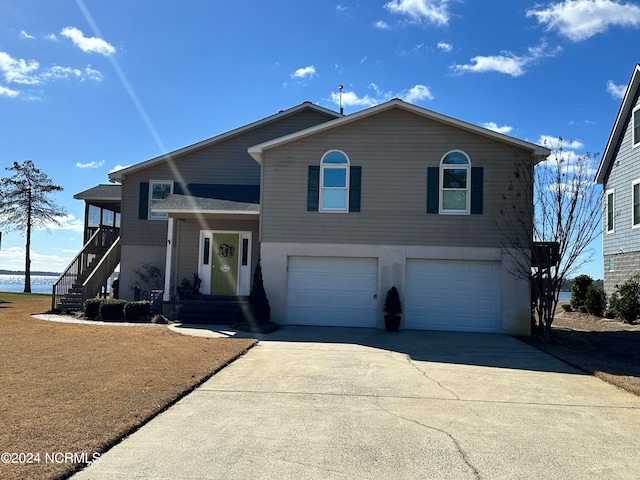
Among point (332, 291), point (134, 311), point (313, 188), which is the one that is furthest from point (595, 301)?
point (134, 311)

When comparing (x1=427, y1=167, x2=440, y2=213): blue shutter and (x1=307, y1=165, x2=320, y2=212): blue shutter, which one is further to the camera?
(x1=307, y1=165, x2=320, y2=212): blue shutter

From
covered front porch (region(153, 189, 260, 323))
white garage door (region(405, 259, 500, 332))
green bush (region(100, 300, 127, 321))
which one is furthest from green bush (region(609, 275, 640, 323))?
green bush (region(100, 300, 127, 321))

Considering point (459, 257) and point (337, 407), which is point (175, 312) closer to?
point (459, 257)

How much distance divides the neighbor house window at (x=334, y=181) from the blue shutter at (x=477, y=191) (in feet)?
11.6

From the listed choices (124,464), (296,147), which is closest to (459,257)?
(296,147)

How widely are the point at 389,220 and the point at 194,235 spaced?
684cm

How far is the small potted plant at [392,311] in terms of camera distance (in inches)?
542

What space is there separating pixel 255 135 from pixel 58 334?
9.62 m

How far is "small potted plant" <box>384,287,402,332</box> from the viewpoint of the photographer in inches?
542

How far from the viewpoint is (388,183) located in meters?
14.4

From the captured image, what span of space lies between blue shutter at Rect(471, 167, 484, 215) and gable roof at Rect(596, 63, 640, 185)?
867 cm

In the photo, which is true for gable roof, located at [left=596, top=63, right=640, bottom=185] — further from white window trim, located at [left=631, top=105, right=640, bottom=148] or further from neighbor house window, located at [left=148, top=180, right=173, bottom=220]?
neighbor house window, located at [left=148, top=180, right=173, bottom=220]

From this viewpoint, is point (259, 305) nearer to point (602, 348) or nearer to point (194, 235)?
point (194, 235)

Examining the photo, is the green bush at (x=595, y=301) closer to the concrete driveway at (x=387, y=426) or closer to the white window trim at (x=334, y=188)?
the white window trim at (x=334, y=188)
